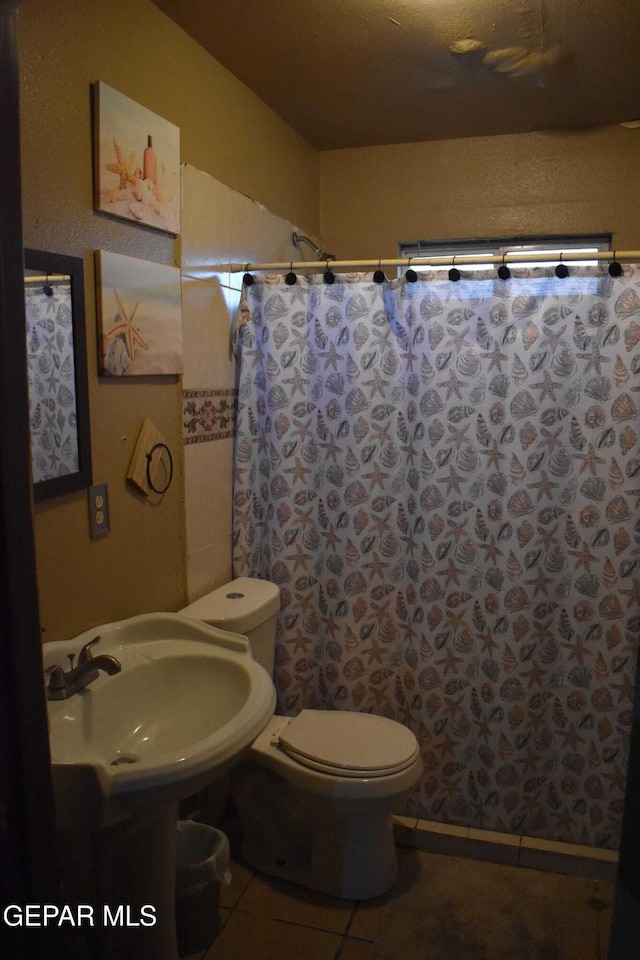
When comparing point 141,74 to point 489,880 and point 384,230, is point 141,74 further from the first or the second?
point 489,880

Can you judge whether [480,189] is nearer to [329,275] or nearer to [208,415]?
[329,275]

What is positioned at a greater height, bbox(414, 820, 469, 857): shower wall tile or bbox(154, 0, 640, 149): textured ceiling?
bbox(154, 0, 640, 149): textured ceiling

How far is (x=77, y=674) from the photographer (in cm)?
148

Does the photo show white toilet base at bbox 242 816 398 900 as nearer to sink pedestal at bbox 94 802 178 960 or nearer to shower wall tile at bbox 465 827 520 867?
shower wall tile at bbox 465 827 520 867

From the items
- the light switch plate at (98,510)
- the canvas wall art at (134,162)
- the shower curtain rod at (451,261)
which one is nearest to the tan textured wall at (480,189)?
the shower curtain rod at (451,261)

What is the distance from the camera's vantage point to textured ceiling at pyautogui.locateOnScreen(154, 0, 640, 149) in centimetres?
193

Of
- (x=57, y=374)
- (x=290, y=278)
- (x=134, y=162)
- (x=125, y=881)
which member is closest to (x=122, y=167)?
(x=134, y=162)

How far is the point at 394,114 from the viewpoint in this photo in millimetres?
2682

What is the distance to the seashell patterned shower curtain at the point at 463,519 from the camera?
84.8 inches

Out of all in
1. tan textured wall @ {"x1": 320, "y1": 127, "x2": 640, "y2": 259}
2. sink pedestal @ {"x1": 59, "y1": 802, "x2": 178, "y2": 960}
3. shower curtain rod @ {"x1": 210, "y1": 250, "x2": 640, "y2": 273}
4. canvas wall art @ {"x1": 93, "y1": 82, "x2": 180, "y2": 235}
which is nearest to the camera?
sink pedestal @ {"x1": 59, "y1": 802, "x2": 178, "y2": 960}

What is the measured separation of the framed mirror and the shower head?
1387 mm

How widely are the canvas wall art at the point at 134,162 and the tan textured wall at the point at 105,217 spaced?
3 centimetres

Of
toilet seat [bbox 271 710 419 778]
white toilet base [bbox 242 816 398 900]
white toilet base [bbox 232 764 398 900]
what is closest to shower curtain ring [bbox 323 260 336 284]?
toilet seat [bbox 271 710 419 778]

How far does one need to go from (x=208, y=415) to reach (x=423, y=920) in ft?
5.04
